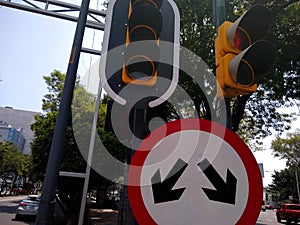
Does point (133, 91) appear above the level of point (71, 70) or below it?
below

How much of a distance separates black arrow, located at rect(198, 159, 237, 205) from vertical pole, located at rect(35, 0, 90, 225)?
1366 millimetres

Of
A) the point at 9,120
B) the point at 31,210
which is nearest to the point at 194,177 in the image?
the point at 31,210

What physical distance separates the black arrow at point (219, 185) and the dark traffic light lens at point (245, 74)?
0.71 metres

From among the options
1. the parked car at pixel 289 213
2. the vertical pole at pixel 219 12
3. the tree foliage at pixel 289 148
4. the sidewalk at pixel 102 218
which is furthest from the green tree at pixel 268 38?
the tree foliage at pixel 289 148

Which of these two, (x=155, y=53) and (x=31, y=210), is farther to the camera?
(x=31, y=210)

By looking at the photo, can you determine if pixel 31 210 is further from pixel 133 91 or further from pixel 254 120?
pixel 133 91

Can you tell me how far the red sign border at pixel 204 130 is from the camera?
128 centimetres

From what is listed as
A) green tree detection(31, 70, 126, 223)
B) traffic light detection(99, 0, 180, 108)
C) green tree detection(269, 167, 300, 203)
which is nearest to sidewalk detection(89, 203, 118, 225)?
green tree detection(31, 70, 126, 223)

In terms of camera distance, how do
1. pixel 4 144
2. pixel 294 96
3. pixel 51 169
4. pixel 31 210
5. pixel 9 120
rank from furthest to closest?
pixel 9 120, pixel 4 144, pixel 31 210, pixel 294 96, pixel 51 169

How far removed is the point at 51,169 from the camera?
7.38 ft

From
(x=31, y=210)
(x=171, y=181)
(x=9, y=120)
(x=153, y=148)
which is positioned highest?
(x=9, y=120)

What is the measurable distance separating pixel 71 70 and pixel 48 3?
9.74ft

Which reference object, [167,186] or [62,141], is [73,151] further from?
[167,186]

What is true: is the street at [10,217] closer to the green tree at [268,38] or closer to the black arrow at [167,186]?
the green tree at [268,38]
